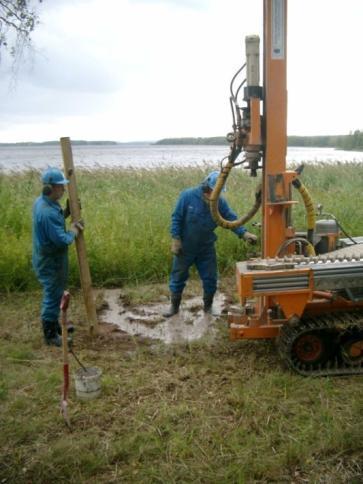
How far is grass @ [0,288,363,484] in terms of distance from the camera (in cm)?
338

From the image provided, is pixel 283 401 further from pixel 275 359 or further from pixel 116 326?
pixel 116 326

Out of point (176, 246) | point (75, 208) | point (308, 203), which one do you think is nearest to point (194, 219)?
point (176, 246)

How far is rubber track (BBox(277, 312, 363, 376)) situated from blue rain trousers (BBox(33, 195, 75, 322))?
2182mm

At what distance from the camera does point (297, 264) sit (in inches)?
179

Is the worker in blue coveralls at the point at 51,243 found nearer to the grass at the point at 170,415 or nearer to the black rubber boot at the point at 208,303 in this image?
the grass at the point at 170,415

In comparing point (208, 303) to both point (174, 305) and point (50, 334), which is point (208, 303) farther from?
point (50, 334)

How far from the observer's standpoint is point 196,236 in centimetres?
618

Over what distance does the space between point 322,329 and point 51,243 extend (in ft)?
8.64

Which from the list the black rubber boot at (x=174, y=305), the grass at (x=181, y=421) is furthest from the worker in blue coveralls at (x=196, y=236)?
the grass at (x=181, y=421)

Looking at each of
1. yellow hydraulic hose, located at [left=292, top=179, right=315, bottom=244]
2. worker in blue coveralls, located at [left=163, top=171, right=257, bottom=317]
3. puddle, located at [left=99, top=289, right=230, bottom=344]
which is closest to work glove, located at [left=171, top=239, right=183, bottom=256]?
worker in blue coveralls, located at [left=163, top=171, right=257, bottom=317]

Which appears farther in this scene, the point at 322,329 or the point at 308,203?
the point at 308,203

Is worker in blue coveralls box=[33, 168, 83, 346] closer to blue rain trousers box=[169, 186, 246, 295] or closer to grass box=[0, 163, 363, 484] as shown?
grass box=[0, 163, 363, 484]

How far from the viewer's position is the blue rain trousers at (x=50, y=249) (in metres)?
5.16

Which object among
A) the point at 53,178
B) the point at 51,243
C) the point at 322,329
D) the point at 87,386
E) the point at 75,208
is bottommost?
the point at 87,386
